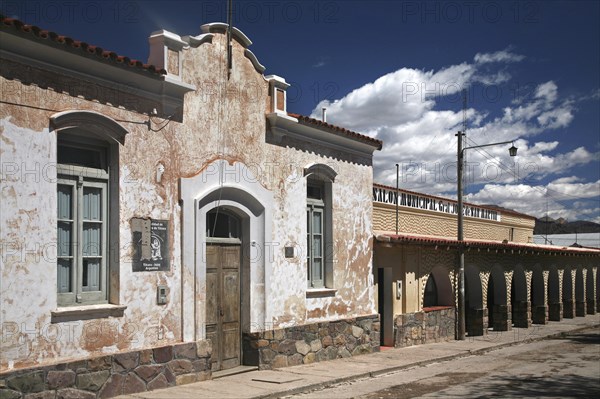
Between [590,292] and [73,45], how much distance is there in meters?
31.1

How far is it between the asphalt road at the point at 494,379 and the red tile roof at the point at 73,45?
5603 millimetres

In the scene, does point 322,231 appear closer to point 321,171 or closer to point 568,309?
point 321,171

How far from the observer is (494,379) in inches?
496

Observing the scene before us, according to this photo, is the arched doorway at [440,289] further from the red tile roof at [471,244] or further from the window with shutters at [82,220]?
the window with shutters at [82,220]

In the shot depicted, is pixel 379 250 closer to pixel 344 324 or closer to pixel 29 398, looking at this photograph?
pixel 344 324

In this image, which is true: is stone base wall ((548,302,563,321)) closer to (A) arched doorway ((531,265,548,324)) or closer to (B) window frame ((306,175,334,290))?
(A) arched doorway ((531,265,548,324))

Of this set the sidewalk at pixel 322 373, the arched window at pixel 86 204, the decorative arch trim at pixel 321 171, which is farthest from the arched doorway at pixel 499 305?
the arched window at pixel 86 204

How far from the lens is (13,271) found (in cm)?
834

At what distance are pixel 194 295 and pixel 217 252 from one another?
117 cm

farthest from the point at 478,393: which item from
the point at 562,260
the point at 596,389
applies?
the point at 562,260

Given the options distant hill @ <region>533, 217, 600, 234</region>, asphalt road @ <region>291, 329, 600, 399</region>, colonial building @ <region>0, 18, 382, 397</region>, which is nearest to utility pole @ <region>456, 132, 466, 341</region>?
asphalt road @ <region>291, 329, 600, 399</region>

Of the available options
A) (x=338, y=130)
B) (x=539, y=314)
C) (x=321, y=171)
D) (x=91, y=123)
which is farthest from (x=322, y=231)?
(x=539, y=314)

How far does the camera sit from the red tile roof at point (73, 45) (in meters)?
8.18

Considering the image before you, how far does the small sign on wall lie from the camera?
10047 mm
